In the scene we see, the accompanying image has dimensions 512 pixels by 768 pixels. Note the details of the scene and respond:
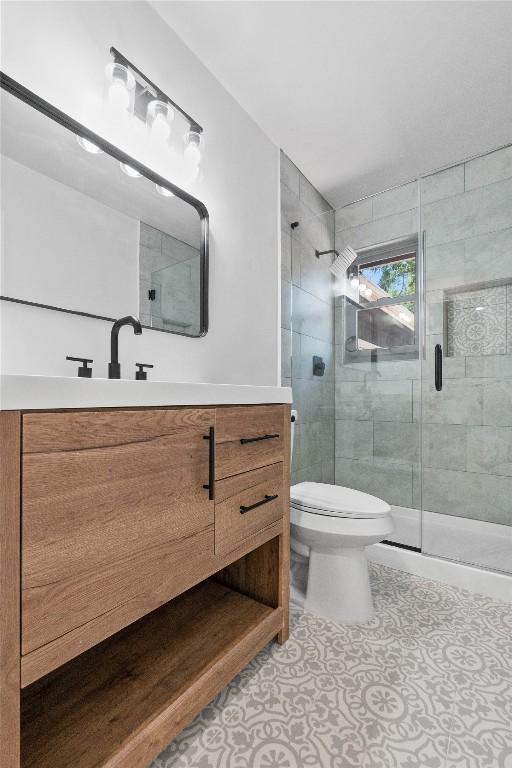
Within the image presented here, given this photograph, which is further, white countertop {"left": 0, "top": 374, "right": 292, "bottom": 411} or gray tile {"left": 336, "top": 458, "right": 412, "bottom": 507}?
gray tile {"left": 336, "top": 458, "right": 412, "bottom": 507}

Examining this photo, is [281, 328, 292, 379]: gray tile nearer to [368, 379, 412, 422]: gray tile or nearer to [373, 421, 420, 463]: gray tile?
[368, 379, 412, 422]: gray tile

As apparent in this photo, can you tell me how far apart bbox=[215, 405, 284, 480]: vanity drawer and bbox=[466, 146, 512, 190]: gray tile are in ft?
6.78

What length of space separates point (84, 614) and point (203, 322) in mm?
1210

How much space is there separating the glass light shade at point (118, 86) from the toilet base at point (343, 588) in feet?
5.96

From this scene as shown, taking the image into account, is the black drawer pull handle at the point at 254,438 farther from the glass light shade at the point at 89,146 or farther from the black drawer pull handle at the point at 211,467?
the glass light shade at the point at 89,146

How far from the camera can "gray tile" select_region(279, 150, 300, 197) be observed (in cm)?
230

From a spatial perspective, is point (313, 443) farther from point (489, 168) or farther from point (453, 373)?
point (489, 168)

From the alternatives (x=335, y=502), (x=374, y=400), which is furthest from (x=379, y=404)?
(x=335, y=502)

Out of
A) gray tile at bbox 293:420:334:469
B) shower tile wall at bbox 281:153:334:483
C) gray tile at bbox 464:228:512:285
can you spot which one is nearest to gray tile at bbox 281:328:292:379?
shower tile wall at bbox 281:153:334:483

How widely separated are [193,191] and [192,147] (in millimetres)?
163

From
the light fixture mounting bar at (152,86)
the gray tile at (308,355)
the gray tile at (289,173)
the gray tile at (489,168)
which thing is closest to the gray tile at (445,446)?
the gray tile at (308,355)

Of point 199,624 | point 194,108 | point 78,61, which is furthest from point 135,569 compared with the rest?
point 194,108

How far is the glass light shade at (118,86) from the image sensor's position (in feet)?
4.12

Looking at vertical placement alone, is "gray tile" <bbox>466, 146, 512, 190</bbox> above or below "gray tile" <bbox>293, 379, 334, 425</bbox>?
above
